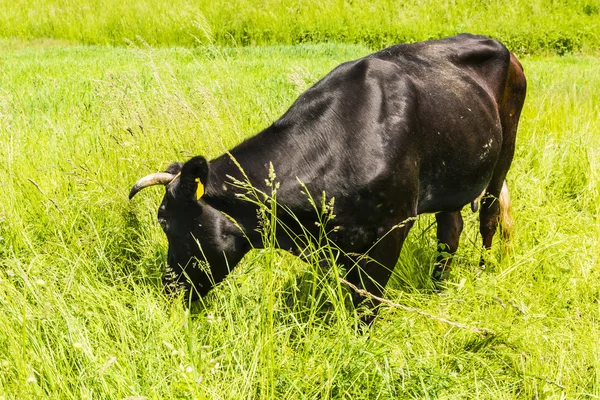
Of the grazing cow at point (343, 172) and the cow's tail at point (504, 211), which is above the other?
the grazing cow at point (343, 172)

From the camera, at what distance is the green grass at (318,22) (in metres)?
16.2

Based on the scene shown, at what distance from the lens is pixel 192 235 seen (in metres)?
3.21

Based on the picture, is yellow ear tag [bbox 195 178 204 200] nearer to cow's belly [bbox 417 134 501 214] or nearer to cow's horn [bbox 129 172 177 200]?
cow's horn [bbox 129 172 177 200]

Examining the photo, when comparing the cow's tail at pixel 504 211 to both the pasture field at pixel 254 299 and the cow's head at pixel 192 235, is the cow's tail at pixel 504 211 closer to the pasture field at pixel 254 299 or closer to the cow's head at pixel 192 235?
the pasture field at pixel 254 299

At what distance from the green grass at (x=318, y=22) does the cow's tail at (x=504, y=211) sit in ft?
39.8

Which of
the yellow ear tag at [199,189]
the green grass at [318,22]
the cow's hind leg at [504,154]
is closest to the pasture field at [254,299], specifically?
the cow's hind leg at [504,154]

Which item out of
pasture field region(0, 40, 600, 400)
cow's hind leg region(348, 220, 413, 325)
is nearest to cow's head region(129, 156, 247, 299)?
pasture field region(0, 40, 600, 400)

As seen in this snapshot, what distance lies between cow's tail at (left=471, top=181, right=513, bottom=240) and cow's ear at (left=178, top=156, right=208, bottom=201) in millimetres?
2027

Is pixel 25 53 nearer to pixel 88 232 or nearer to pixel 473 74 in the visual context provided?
pixel 88 232

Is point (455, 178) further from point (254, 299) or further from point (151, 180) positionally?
point (151, 180)

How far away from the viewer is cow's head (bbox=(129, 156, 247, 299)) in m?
3.18

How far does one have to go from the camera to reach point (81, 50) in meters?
14.5

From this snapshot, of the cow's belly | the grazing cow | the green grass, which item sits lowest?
the green grass

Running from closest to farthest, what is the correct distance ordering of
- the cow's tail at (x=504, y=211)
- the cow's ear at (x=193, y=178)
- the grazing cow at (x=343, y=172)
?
1. the cow's ear at (x=193, y=178)
2. the grazing cow at (x=343, y=172)
3. the cow's tail at (x=504, y=211)
